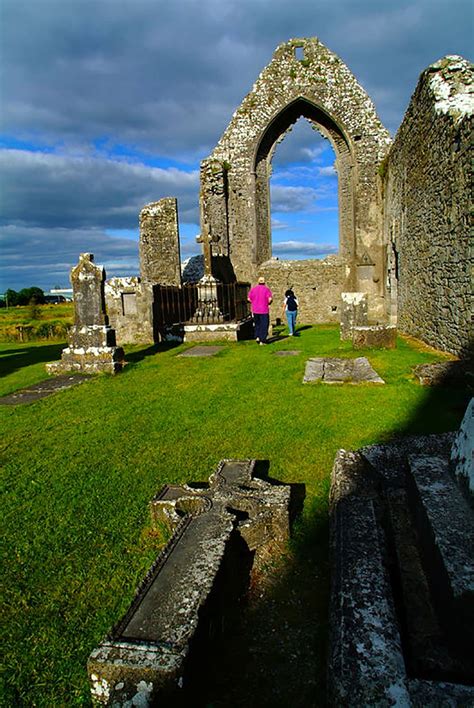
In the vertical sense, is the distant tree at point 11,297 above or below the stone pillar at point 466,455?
above

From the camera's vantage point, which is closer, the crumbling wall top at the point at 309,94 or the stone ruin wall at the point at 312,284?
the crumbling wall top at the point at 309,94

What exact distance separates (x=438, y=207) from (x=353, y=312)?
2923 mm

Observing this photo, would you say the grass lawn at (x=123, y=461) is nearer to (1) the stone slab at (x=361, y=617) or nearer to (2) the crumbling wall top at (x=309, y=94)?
(1) the stone slab at (x=361, y=617)

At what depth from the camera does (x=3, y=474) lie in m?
3.89

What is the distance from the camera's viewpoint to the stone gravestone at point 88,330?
8.61 meters

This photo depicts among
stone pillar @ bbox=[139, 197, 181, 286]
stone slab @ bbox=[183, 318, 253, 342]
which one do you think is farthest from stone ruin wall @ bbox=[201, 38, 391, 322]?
stone slab @ bbox=[183, 318, 253, 342]

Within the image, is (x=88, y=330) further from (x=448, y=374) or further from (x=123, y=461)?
(x=448, y=374)

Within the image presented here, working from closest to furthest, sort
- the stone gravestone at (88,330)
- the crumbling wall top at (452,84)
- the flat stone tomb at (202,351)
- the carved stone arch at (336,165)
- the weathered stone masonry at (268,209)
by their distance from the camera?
the crumbling wall top at (452,84)
the stone gravestone at (88,330)
the flat stone tomb at (202,351)
the weathered stone masonry at (268,209)
the carved stone arch at (336,165)

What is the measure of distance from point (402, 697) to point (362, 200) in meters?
17.8

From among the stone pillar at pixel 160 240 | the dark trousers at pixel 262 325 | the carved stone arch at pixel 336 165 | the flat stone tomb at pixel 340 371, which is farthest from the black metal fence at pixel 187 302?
the flat stone tomb at pixel 340 371

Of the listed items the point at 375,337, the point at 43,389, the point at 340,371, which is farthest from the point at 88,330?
the point at 375,337

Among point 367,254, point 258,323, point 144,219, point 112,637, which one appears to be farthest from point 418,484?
point 144,219

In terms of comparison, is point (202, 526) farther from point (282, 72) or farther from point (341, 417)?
point (282, 72)

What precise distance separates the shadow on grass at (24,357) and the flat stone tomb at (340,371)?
6.08m
